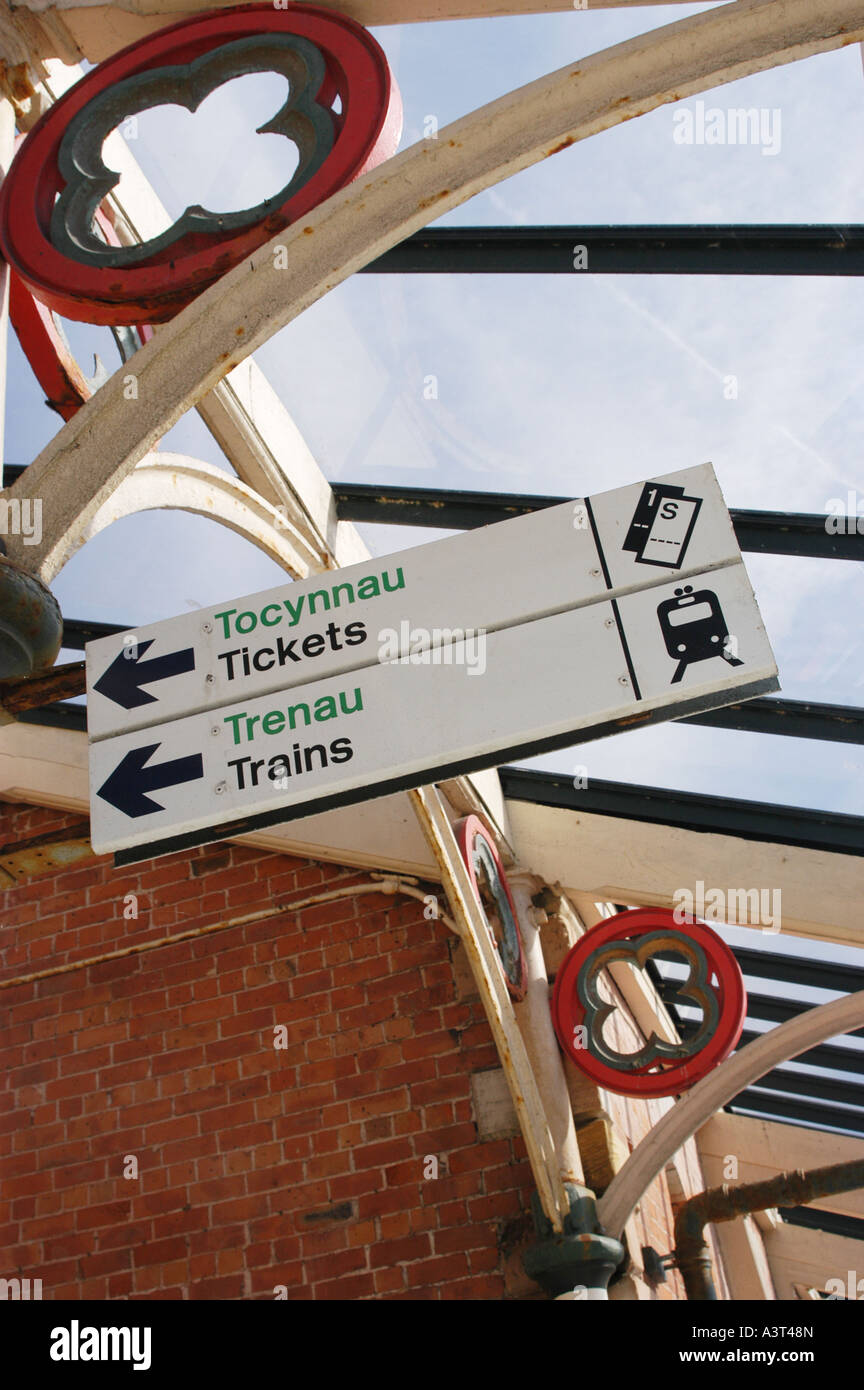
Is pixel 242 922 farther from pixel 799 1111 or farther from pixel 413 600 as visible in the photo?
pixel 799 1111

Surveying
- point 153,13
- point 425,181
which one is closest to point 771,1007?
point 425,181

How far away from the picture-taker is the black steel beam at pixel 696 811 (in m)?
5.50

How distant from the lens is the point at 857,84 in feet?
10.8

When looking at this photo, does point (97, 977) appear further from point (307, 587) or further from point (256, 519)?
point (307, 587)

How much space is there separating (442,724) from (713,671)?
45 cm

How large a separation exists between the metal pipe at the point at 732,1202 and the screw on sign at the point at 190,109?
457cm

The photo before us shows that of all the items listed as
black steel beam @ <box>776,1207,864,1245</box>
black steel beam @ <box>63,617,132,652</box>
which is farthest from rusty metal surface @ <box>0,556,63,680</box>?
black steel beam @ <box>776,1207,864,1245</box>

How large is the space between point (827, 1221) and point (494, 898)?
8.12 meters

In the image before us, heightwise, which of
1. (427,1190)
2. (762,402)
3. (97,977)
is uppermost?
(762,402)

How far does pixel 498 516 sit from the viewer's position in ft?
15.6

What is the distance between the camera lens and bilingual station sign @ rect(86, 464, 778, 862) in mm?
2031

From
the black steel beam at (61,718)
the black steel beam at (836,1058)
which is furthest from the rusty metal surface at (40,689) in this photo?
the black steel beam at (836,1058)

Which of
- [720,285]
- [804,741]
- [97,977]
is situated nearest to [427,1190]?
[97,977]
